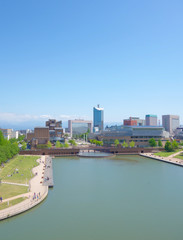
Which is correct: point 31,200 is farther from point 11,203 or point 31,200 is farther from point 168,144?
point 168,144

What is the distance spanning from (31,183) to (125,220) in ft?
76.0

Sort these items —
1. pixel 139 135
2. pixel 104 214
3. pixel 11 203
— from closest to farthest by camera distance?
1. pixel 104 214
2. pixel 11 203
3. pixel 139 135

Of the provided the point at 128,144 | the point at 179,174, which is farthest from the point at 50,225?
the point at 128,144

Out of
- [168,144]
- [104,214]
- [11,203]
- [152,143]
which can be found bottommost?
[104,214]

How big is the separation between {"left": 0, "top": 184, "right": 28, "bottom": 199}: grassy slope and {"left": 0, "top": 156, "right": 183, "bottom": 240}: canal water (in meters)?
5.09

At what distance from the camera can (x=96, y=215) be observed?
1277 inches

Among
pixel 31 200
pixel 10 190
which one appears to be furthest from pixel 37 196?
pixel 10 190

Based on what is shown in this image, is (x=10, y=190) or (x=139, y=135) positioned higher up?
(x=139, y=135)

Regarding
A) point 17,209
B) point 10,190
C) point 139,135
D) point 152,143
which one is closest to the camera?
point 17,209

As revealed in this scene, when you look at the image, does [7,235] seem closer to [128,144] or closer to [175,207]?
[175,207]

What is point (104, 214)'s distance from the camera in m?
32.8

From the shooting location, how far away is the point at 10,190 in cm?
3988

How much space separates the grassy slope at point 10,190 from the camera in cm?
3716

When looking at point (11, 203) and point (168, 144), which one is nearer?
point (11, 203)
